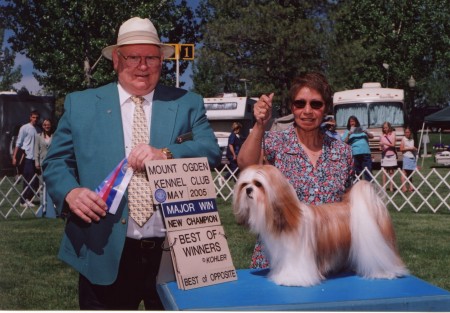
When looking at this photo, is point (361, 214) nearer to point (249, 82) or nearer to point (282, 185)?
point (282, 185)

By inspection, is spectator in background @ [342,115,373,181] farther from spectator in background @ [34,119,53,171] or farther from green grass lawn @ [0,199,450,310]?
spectator in background @ [34,119,53,171]

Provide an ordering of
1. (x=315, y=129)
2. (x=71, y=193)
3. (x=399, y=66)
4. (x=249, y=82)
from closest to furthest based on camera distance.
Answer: (x=71, y=193) → (x=315, y=129) → (x=249, y=82) → (x=399, y=66)

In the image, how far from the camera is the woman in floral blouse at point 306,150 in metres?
2.67

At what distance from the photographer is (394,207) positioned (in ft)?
36.6

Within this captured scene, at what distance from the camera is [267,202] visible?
227cm

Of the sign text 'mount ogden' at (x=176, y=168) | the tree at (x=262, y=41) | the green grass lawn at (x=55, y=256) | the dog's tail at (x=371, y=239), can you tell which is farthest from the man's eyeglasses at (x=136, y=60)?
the tree at (x=262, y=41)

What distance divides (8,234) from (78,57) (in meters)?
11.0

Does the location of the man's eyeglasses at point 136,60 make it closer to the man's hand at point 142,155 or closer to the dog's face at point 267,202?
the man's hand at point 142,155

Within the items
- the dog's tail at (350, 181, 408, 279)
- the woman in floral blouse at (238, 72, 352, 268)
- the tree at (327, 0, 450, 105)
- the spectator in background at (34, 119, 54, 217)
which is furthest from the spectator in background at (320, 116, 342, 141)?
the tree at (327, 0, 450, 105)

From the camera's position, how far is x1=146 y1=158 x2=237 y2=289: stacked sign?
2.21m

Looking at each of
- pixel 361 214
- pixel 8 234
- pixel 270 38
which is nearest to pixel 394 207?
pixel 8 234

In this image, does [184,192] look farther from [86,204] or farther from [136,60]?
[136,60]

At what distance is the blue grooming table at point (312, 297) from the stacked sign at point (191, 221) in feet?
0.19

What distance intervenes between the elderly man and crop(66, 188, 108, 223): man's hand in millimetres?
33
